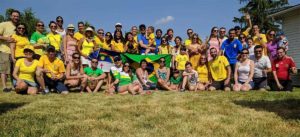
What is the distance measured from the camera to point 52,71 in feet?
31.3

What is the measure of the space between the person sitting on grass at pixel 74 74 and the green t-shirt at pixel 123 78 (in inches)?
45.1

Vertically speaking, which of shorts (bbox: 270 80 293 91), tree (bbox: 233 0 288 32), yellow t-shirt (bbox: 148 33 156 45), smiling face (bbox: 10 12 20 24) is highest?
tree (bbox: 233 0 288 32)

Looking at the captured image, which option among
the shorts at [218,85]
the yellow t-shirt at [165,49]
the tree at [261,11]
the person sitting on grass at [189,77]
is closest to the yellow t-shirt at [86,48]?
the yellow t-shirt at [165,49]

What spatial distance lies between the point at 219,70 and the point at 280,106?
166 inches

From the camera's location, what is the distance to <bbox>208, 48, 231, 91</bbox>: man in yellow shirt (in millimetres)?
10439

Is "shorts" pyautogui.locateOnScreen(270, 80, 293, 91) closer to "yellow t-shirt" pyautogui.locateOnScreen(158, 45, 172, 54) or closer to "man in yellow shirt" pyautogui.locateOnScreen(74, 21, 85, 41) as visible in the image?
"yellow t-shirt" pyautogui.locateOnScreen(158, 45, 172, 54)

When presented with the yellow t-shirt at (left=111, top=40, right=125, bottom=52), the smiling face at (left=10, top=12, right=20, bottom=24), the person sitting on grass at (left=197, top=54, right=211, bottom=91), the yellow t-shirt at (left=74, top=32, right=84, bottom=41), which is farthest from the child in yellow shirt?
the smiling face at (left=10, top=12, right=20, bottom=24)

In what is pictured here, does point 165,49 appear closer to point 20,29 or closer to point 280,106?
point 20,29

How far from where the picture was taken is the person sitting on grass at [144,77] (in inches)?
413

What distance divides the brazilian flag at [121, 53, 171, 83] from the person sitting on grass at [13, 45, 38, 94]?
10.2 ft

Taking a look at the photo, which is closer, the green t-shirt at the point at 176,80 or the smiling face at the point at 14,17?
the smiling face at the point at 14,17

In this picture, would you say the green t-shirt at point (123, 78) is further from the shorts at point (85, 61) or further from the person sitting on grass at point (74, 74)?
the shorts at point (85, 61)

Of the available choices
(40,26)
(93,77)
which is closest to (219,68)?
(93,77)

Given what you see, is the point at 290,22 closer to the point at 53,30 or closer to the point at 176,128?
the point at 53,30
